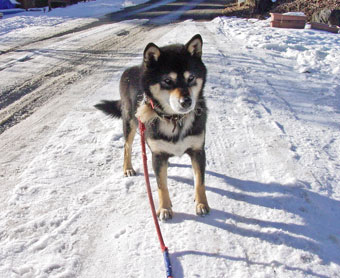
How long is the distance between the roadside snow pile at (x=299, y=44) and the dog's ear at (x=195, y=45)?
4532mm

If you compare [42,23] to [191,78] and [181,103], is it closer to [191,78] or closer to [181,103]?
[191,78]

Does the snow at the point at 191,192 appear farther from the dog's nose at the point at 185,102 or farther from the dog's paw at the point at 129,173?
the dog's nose at the point at 185,102

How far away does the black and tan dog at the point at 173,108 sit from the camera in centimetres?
258

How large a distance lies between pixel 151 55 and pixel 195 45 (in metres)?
0.41

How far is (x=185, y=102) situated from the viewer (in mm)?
2420

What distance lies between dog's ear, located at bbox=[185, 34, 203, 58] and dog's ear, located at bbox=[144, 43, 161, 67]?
0.91 ft

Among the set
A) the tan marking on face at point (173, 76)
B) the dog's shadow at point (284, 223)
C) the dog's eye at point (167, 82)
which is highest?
the tan marking on face at point (173, 76)

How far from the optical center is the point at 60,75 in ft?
22.4

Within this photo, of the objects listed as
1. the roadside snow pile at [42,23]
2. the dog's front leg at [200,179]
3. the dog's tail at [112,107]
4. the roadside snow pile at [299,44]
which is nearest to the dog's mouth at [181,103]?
the dog's front leg at [200,179]

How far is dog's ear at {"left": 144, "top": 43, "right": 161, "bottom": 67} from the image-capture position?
2.57 m

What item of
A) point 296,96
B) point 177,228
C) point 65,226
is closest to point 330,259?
point 177,228

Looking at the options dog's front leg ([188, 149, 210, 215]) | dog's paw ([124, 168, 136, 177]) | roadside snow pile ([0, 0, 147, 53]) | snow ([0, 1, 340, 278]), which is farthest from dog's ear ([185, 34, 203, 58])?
roadside snow pile ([0, 0, 147, 53])

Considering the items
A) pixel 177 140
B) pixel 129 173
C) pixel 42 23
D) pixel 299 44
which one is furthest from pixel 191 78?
pixel 42 23

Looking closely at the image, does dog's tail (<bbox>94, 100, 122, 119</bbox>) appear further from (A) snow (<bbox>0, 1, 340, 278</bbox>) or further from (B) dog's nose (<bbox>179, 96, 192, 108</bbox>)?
(B) dog's nose (<bbox>179, 96, 192, 108</bbox>)
